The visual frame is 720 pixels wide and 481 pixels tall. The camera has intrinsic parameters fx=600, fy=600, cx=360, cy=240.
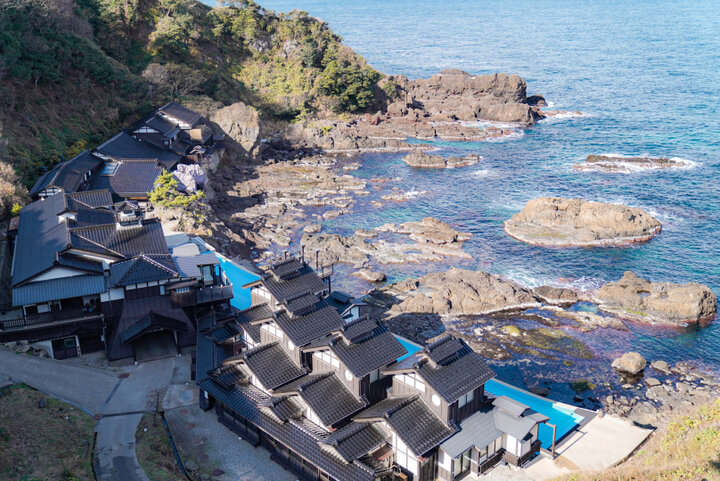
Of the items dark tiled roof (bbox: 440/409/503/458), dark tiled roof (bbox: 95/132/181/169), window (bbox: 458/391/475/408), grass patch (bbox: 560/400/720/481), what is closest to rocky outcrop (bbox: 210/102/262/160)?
dark tiled roof (bbox: 95/132/181/169)

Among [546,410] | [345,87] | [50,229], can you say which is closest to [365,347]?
[546,410]

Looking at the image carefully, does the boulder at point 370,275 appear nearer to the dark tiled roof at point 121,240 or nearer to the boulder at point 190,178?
the dark tiled roof at point 121,240

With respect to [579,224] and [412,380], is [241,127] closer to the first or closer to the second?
[579,224]

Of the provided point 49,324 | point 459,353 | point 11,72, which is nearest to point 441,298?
point 459,353

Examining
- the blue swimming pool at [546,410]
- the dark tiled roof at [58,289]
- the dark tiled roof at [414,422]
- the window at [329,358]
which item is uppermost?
the dark tiled roof at [58,289]

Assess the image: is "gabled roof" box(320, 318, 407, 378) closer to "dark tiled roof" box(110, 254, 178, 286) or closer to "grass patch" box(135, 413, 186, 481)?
"grass patch" box(135, 413, 186, 481)

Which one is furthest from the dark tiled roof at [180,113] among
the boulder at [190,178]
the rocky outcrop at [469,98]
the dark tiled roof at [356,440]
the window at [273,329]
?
the dark tiled roof at [356,440]
